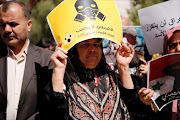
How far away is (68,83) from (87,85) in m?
0.18

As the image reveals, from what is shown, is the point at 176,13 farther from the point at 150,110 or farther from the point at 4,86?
the point at 4,86

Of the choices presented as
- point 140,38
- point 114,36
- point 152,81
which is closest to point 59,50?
point 114,36

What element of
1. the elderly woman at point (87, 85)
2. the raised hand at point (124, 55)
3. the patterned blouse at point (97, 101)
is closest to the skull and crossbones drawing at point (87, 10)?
the elderly woman at point (87, 85)

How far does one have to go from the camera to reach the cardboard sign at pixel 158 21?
8.74 ft

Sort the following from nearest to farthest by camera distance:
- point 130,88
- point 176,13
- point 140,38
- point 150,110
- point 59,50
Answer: point 59,50
point 130,88
point 150,110
point 176,13
point 140,38

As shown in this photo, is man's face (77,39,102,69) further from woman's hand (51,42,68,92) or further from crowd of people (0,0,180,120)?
woman's hand (51,42,68,92)

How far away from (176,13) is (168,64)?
0.72m

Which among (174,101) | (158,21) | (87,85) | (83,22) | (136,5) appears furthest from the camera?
(136,5)

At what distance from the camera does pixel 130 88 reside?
7.55 ft

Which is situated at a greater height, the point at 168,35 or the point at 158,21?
the point at 158,21

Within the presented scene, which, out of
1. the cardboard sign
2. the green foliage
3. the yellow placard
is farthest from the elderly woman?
the green foliage

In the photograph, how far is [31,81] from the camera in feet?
7.80

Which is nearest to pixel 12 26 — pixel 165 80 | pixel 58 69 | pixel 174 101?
pixel 58 69

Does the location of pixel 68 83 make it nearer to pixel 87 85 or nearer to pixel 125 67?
pixel 87 85
